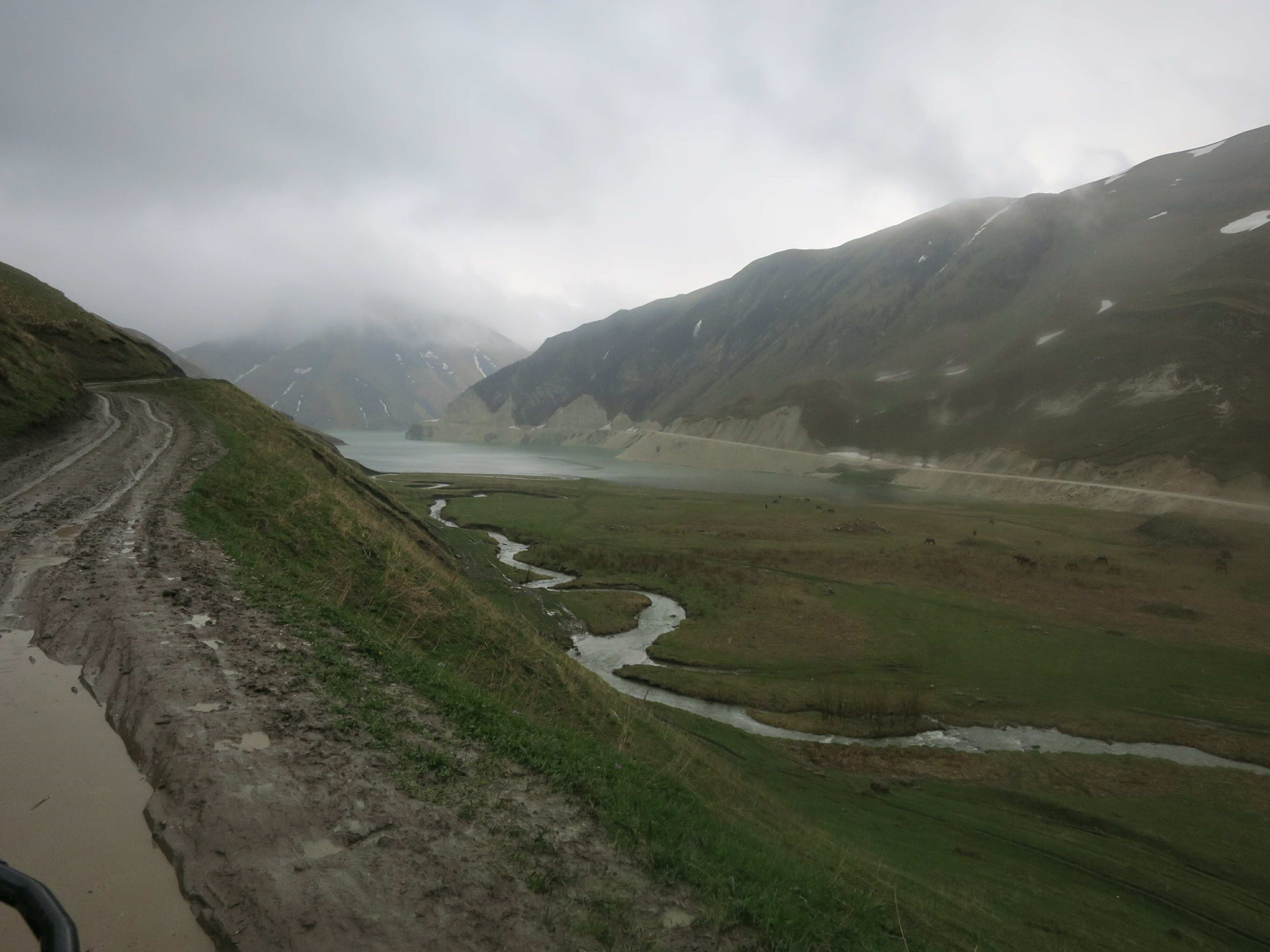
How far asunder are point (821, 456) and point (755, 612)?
12110 centimetres

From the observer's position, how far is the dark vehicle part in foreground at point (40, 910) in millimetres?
2807

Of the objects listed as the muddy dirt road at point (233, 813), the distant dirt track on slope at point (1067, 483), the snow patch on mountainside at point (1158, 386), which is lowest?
the distant dirt track on slope at point (1067, 483)

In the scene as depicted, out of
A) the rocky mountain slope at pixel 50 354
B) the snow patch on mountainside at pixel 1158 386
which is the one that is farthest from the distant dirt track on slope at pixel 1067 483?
the rocky mountain slope at pixel 50 354

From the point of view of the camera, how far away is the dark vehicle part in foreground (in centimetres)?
281

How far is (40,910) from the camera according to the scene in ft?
9.45

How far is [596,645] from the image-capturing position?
115ft

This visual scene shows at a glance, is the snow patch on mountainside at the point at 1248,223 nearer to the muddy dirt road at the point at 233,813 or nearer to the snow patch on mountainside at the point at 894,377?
the snow patch on mountainside at the point at 894,377

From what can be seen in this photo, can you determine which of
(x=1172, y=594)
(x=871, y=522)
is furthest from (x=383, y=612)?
(x=871, y=522)

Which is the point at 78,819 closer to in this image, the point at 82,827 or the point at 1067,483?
the point at 82,827

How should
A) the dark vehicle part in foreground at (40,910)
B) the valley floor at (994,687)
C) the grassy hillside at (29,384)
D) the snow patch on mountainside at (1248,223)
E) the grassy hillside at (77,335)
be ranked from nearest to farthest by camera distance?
the dark vehicle part in foreground at (40,910) → the valley floor at (994,687) → the grassy hillside at (29,384) → the grassy hillside at (77,335) → the snow patch on mountainside at (1248,223)

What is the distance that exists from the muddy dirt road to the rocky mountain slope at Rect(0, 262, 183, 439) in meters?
17.7

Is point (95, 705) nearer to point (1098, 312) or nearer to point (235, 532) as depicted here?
point (235, 532)

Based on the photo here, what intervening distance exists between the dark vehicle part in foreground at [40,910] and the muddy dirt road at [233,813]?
1.69 meters

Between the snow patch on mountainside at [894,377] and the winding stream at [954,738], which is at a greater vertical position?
the snow patch on mountainside at [894,377]
